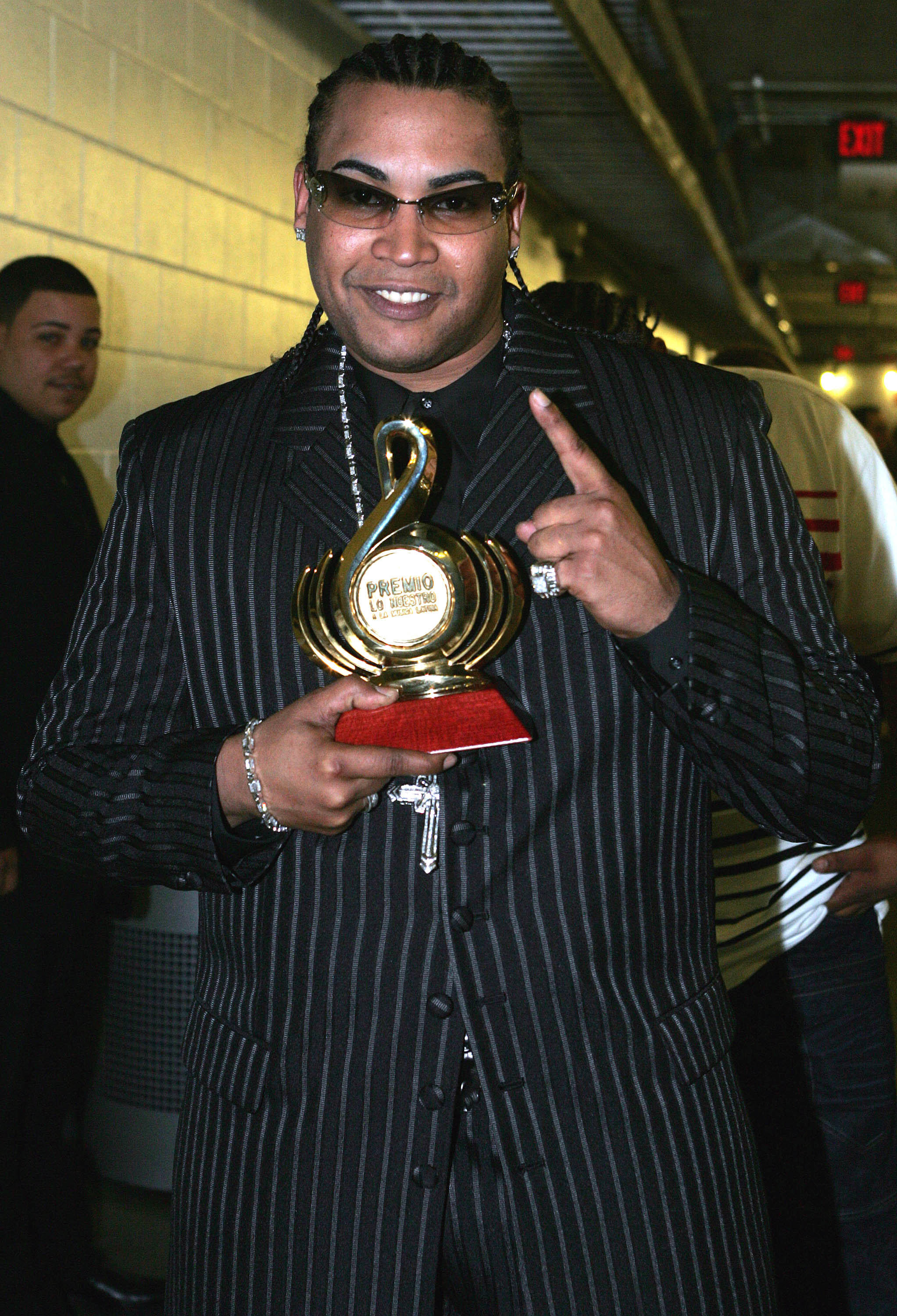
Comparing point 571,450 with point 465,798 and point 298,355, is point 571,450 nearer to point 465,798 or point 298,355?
point 465,798

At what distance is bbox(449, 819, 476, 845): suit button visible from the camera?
1299mm

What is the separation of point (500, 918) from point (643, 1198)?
0.29 metres

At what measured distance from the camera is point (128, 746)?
1.40m

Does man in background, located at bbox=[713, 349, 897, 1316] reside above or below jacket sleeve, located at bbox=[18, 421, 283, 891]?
below

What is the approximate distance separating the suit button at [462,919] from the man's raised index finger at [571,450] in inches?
16.2

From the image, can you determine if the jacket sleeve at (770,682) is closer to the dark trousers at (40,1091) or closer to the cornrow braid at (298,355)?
the cornrow braid at (298,355)

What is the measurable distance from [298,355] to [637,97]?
536 cm

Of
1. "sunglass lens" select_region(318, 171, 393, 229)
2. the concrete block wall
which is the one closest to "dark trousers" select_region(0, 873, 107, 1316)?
the concrete block wall

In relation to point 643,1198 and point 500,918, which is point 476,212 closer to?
point 500,918

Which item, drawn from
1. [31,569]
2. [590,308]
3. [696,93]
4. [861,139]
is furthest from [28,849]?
[861,139]

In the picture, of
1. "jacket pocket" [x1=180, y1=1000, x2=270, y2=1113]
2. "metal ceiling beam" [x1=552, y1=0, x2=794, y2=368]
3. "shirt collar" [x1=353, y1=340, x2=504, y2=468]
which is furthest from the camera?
"metal ceiling beam" [x1=552, y1=0, x2=794, y2=368]

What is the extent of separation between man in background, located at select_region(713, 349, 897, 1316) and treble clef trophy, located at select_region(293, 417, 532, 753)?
1022 mm

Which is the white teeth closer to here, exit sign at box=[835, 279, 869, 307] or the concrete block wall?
the concrete block wall

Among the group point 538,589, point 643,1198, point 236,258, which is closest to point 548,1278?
point 643,1198
